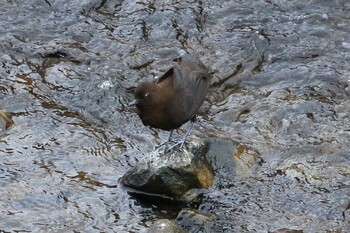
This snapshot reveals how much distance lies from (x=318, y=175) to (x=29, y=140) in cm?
248

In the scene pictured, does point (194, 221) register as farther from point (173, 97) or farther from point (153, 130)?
point (153, 130)

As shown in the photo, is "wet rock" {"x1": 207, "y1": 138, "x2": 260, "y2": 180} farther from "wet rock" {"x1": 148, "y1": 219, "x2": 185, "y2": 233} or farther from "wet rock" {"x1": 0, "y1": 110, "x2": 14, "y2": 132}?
"wet rock" {"x1": 0, "y1": 110, "x2": 14, "y2": 132}

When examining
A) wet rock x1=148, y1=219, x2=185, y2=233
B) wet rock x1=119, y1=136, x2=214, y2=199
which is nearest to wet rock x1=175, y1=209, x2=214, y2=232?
wet rock x1=148, y1=219, x2=185, y2=233

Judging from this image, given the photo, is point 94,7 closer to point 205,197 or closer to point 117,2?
point 117,2

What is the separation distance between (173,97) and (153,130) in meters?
A: 1.07

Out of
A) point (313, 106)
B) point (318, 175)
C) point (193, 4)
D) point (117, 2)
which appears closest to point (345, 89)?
point (313, 106)

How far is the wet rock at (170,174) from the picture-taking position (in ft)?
21.5

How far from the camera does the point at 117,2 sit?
964 cm

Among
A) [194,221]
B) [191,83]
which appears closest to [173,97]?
[191,83]

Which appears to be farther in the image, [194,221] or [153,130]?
→ [153,130]

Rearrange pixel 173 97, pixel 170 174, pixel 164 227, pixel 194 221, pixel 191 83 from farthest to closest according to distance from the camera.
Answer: pixel 191 83
pixel 173 97
pixel 170 174
pixel 194 221
pixel 164 227

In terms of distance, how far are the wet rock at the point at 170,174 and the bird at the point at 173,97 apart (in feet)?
0.43

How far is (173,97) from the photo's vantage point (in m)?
6.66

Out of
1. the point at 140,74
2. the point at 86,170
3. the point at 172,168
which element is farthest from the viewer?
the point at 140,74
